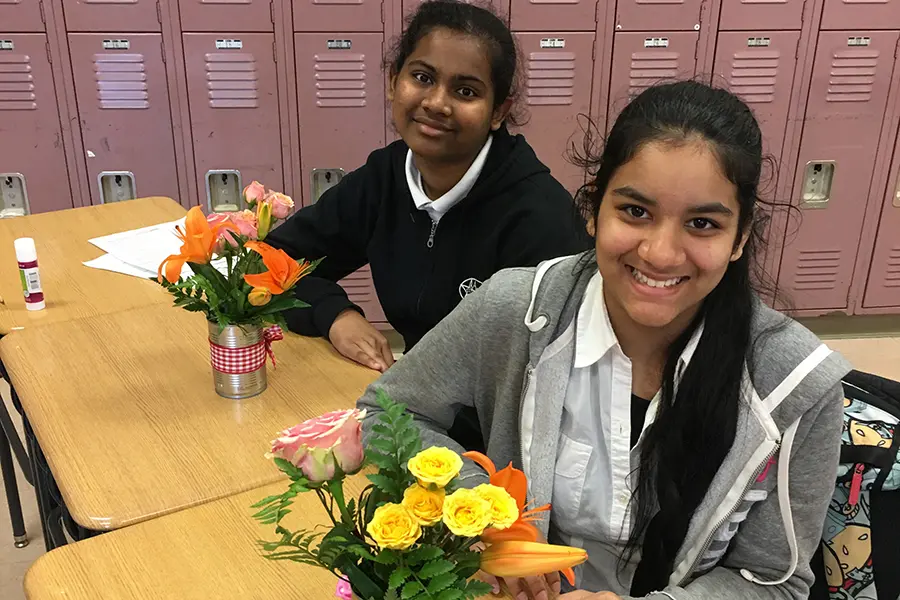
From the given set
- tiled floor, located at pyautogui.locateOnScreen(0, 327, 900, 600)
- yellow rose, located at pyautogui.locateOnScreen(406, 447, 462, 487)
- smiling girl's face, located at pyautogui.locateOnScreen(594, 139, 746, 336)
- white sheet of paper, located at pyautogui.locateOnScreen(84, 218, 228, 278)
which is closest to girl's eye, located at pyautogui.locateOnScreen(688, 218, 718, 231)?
smiling girl's face, located at pyautogui.locateOnScreen(594, 139, 746, 336)

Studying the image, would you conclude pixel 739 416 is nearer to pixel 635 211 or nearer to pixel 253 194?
pixel 635 211

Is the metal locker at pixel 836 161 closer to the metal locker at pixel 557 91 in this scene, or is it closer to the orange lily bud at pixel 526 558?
the metal locker at pixel 557 91

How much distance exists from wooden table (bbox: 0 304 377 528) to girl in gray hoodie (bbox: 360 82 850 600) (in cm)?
22

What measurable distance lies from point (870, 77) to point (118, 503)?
3.11 m

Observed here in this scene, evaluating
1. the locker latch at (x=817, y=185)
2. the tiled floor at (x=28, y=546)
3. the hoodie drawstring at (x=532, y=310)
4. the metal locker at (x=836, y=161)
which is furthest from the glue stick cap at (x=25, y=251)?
the locker latch at (x=817, y=185)

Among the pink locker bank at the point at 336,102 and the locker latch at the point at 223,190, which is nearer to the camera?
the pink locker bank at the point at 336,102

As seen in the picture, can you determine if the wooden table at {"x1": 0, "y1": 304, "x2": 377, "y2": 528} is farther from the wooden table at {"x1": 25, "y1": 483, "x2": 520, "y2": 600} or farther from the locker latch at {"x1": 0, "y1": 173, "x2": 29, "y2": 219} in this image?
the locker latch at {"x1": 0, "y1": 173, "x2": 29, "y2": 219}

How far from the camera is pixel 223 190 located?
3.03m

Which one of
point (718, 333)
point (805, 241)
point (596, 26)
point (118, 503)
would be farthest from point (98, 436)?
point (805, 241)

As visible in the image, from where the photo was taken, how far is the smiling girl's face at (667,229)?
99 cm

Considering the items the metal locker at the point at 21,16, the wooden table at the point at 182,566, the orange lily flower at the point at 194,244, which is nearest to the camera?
the wooden table at the point at 182,566

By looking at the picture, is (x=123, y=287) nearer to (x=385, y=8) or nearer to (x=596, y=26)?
(x=385, y=8)

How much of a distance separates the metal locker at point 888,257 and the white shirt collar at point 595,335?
8.61 ft

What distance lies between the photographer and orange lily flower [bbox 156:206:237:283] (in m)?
1.23
